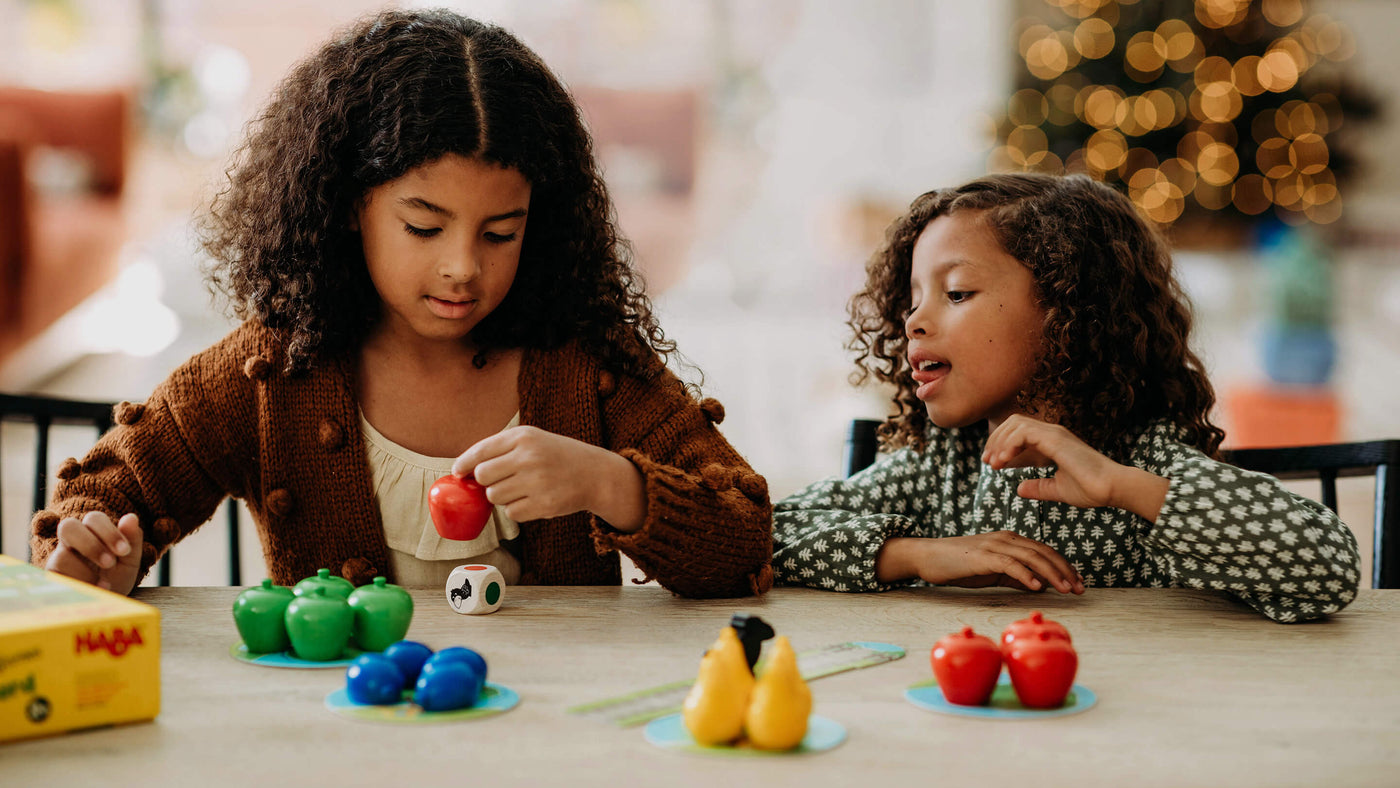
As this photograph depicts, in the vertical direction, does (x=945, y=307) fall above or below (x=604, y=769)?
above

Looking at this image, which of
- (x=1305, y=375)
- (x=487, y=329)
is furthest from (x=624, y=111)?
(x=487, y=329)

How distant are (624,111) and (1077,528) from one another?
3.22 meters

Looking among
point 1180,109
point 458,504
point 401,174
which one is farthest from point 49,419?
point 1180,109

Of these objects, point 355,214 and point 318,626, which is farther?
point 355,214

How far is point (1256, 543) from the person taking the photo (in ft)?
3.67

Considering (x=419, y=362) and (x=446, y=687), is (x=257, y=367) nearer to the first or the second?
(x=419, y=362)

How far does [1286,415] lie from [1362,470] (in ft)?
11.3

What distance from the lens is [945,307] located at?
136cm

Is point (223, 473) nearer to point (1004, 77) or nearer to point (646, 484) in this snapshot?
point (646, 484)

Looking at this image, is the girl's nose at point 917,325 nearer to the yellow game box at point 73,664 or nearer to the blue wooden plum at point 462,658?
the blue wooden plum at point 462,658

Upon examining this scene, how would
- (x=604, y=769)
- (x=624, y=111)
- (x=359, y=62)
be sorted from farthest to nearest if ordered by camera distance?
1. (x=624, y=111)
2. (x=359, y=62)
3. (x=604, y=769)

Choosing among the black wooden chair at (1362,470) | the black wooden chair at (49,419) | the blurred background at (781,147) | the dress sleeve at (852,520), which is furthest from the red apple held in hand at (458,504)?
the blurred background at (781,147)

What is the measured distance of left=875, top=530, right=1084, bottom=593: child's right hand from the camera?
1.18 meters

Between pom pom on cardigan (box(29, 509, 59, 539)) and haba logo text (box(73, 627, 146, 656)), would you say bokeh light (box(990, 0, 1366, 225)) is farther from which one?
haba logo text (box(73, 627, 146, 656))
